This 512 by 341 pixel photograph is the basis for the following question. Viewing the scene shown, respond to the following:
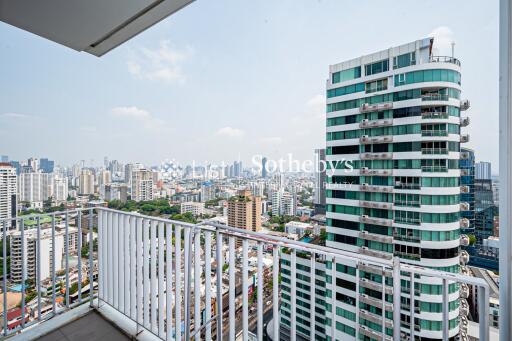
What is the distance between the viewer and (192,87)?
344cm

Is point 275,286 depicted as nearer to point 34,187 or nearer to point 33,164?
point 34,187

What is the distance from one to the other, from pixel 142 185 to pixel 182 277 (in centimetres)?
148

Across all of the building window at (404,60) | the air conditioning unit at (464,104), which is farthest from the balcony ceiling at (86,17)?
the air conditioning unit at (464,104)

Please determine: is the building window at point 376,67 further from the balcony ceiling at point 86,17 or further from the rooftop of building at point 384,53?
the balcony ceiling at point 86,17

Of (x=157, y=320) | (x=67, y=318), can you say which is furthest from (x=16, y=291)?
(x=157, y=320)

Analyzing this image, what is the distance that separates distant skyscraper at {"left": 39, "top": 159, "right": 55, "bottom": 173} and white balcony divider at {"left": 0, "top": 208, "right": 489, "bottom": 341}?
3.15 ft

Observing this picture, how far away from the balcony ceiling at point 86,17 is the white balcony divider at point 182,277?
1582 mm

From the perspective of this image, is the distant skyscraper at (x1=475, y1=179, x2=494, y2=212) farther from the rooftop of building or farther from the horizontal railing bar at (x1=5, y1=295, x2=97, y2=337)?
the horizontal railing bar at (x1=5, y1=295, x2=97, y2=337)

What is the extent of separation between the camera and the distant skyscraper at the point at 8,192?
2.01m

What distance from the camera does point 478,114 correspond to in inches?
51.6

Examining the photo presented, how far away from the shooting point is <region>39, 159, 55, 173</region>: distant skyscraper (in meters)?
2.79

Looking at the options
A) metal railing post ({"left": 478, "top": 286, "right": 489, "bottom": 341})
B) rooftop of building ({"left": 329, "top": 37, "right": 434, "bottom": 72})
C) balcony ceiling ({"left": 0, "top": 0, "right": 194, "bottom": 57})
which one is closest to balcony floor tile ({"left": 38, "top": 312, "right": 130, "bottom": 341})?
metal railing post ({"left": 478, "top": 286, "right": 489, "bottom": 341})

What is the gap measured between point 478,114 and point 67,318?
3.40 m

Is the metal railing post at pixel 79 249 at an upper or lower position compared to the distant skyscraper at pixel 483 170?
lower
